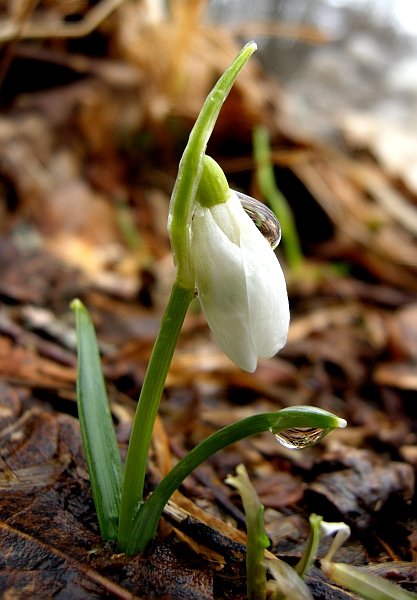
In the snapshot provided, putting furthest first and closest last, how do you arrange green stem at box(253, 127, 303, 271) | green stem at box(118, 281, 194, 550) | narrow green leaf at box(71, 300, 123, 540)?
1. green stem at box(253, 127, 303, 271)
2. narrow green leaf at box(71, 300, 123, 540)
3. green stem at box(118, 281, 194, 550)

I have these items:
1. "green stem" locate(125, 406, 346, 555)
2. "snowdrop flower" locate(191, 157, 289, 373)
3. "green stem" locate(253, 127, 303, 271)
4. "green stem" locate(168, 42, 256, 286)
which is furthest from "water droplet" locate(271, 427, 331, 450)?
"green stem" locate(253, 127, 303, 271)

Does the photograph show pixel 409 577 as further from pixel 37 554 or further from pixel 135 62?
pixel 135 62

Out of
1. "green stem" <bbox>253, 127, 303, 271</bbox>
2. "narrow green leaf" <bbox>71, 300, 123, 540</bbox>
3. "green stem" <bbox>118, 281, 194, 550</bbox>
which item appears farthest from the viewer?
"green stem" <bbox>253, 127, 303, 271</bbox>

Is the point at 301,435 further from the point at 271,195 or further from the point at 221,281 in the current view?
the point at 271,195

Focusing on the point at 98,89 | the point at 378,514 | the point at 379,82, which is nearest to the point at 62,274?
the point at 98,89

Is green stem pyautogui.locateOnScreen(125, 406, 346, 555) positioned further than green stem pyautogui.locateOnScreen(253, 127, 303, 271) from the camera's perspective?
No

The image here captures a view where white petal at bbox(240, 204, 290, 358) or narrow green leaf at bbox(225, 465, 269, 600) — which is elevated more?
white petal at bbox(240, 204, 290, 358)

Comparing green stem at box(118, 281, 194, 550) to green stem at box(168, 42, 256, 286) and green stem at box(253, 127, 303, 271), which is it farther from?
green stem at box(253, 127, 303, 271)
